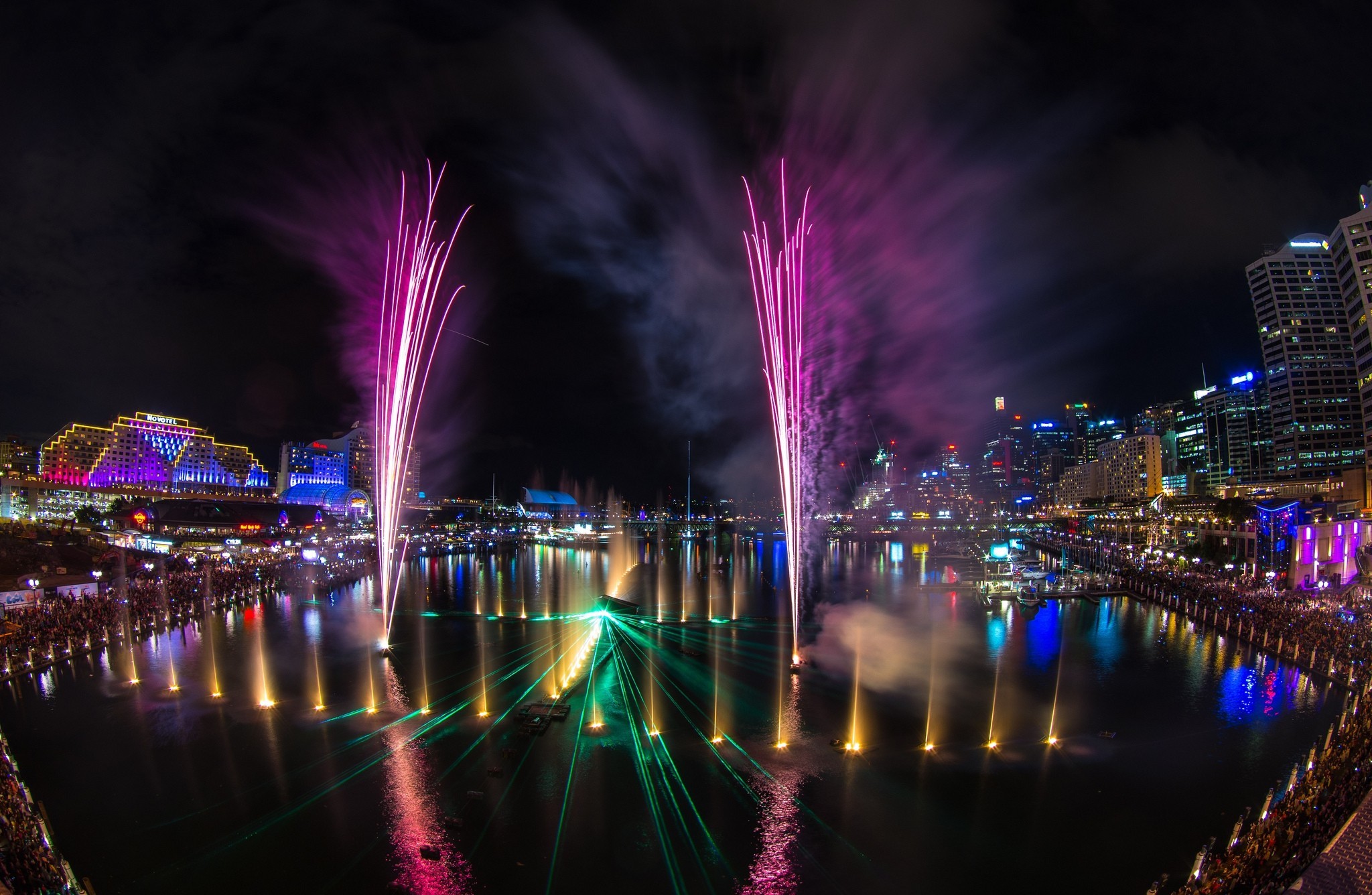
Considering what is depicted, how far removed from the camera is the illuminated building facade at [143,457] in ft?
250

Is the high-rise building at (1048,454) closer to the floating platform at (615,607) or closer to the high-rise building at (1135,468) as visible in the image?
the high-rise building at (1135,468)

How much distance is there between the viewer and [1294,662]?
771 inches

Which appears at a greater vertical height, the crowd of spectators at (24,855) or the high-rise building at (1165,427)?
the high-rise building at (1165,427)

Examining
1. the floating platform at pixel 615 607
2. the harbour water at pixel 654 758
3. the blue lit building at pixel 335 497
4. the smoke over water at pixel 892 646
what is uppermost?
the blue lit building at pixel 335 497

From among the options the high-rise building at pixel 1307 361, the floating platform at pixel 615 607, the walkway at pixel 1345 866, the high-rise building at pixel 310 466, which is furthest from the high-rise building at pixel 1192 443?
the high-rise building at pixel 310 466

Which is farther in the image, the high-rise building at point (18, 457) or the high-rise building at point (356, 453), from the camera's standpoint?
the high-rise building at point (356, 453)

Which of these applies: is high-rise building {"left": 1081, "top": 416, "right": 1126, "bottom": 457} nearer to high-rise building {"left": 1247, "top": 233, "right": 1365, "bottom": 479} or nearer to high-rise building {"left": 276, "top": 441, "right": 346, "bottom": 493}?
high-rise building {"left": 1247, "top": 233, "right": 1365, "bottom": 479}

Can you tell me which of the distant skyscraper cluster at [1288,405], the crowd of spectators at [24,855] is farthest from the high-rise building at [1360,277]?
the crowd of spectators at [24,855]

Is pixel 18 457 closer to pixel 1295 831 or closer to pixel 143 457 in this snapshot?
pixel 143 457

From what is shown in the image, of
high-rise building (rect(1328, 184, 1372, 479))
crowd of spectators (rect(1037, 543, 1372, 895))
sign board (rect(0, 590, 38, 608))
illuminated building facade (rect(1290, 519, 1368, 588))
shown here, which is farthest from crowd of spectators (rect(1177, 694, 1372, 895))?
high-rise building (rect(1328, 184, 1372, 479))

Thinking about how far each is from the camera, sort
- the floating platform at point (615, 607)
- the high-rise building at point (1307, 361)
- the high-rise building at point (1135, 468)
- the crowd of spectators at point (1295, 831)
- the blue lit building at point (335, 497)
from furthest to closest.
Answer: the high-rise building at point (1135, 468) → the blue lit building at point (335, 497) → the high-rise building at point (1307, 361) → the floating platform at point (615, 607) → the crowd of spectators at point (1295, 831)

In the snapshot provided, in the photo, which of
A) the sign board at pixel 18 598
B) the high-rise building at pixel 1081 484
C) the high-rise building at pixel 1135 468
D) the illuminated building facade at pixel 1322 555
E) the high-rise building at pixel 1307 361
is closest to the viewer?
the sign board at pixel 18 598

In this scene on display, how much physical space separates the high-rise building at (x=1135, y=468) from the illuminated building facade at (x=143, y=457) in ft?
467

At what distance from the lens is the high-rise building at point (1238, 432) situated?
296ft
